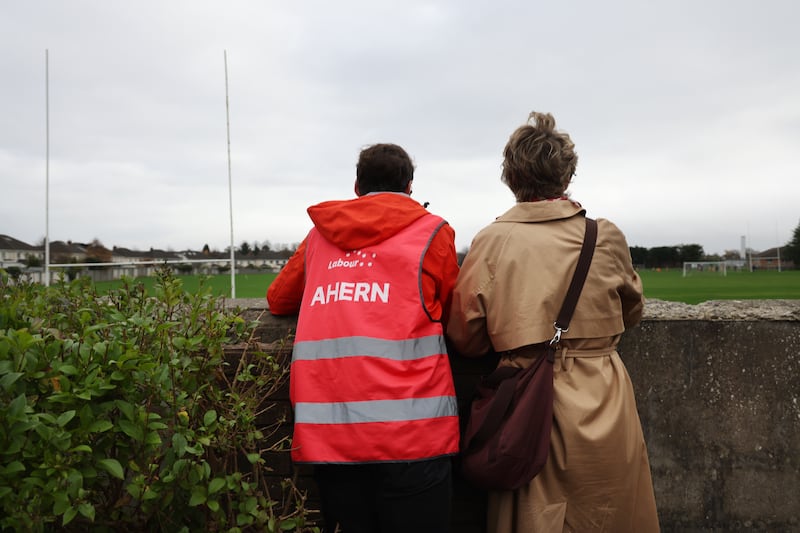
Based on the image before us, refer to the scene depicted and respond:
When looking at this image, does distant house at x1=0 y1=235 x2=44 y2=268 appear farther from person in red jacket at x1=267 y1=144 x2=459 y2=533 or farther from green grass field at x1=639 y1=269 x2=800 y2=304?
person in red jacket at x1=267 y1=144 x2=459 y2=533

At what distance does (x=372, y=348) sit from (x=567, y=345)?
0.74m

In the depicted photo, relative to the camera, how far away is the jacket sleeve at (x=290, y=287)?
2555 millimetres

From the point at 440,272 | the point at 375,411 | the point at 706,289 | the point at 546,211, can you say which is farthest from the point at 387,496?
the point at 706,289

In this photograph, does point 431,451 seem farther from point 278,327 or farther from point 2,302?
point 2,302

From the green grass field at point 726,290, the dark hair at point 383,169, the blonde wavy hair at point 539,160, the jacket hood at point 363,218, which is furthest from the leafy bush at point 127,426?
the green grass field at point 726,290

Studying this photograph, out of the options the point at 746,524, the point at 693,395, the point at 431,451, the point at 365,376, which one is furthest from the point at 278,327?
the point at 746,524

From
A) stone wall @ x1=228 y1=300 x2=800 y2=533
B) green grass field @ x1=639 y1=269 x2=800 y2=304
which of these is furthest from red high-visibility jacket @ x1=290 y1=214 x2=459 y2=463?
green grass field @ x1=639 y1=269 x2=800 y2=304

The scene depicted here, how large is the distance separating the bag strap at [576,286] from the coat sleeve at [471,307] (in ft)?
0.91

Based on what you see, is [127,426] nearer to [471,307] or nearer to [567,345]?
[471,307]

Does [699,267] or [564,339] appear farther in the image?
[699,267]

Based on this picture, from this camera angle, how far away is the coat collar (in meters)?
2.38

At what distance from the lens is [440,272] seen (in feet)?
7.63

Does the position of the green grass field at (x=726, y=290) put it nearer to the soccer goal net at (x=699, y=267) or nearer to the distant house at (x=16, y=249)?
the soccer goal net at (x=699, y=267)

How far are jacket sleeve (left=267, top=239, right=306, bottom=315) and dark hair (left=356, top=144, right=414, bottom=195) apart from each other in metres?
0.38
